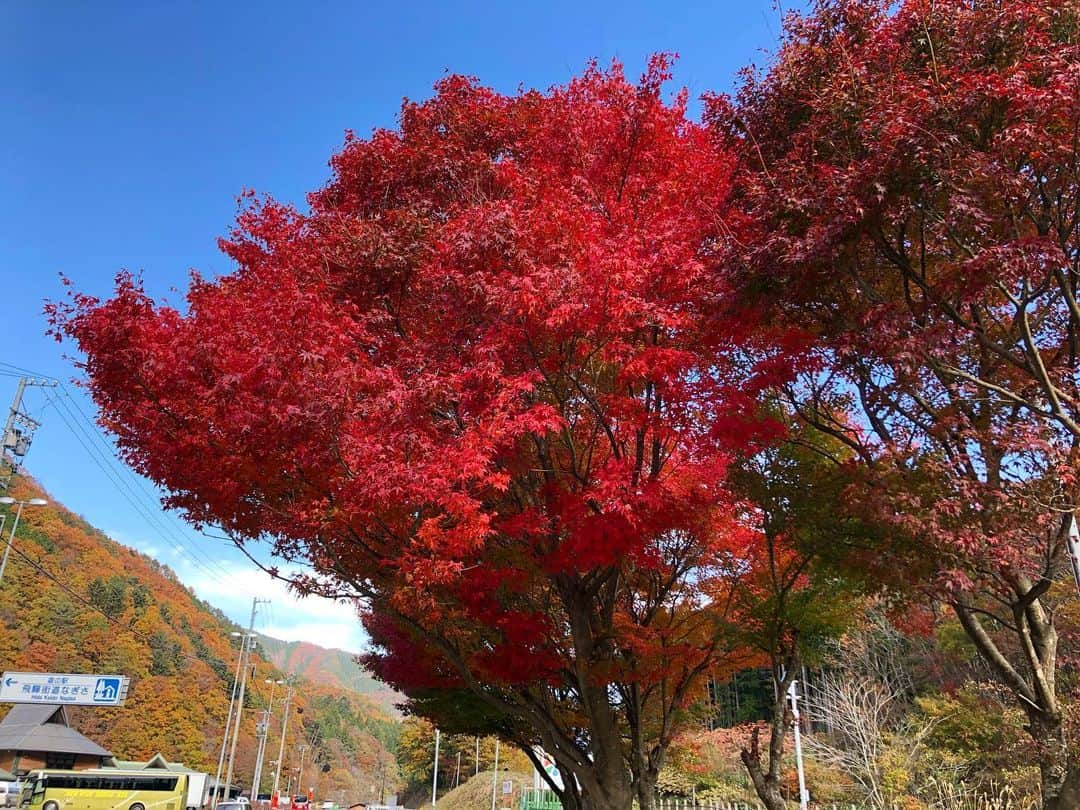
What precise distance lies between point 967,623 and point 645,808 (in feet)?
22.6

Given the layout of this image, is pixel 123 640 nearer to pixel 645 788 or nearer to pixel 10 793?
pixel 10 793

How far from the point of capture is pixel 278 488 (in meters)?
9.42

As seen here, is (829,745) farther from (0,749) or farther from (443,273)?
(0,749)

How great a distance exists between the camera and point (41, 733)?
112ft

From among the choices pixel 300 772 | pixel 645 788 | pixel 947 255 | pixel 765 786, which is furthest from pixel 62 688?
pixel 300 772

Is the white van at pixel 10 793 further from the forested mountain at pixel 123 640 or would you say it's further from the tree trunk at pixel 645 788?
the tree trunk at pixel 645 788

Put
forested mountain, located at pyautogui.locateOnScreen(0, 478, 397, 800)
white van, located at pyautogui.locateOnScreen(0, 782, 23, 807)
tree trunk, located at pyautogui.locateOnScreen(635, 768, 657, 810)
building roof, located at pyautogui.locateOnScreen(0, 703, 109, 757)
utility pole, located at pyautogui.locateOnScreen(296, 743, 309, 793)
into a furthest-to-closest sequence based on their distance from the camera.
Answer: utility pole, located at pyautogui.locateOnScreen(296, 743, 309, 793) → forested mountain, located at pyautogui.locateOnScreen(0, 478, 397, 800) → building roof, located at pyautogui.locateOnScreen(0, 703, 109, 757) → white van, located at pyautogui.locateOnScreen(0, 782, 23, 807) → tree trunk, located at pyautogui.locateOnScreen(635, 768, 657, 810)

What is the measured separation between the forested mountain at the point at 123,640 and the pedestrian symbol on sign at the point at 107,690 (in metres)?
11.4

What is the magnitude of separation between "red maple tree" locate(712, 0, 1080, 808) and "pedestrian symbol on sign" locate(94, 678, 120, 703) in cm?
3634

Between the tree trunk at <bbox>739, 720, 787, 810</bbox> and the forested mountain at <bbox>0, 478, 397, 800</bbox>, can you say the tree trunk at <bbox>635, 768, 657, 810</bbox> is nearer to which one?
the tree trunk at <bbox>739, 720, 787, 810</bbox>

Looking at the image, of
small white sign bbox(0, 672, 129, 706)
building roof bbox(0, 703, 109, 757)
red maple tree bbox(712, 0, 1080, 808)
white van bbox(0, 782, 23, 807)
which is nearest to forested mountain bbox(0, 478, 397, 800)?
building roof bbox(0, 703, 109, 757)

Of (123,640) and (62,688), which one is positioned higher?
(123,640)

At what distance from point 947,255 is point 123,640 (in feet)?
212

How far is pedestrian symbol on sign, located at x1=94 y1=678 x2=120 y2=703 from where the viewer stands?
3272cm
